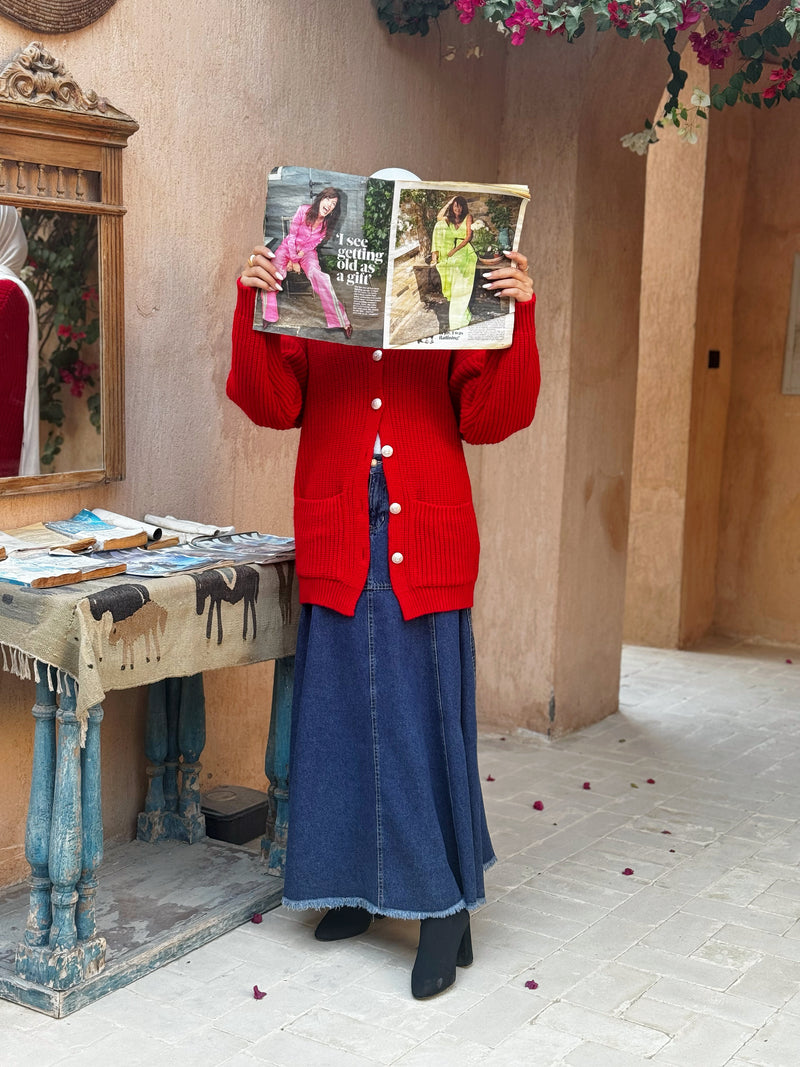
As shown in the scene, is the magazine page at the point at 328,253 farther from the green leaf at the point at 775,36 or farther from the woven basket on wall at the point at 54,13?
the green leaf at the point at 775,36

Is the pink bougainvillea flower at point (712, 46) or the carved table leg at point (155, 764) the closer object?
the carved table leg at point (155, 764)

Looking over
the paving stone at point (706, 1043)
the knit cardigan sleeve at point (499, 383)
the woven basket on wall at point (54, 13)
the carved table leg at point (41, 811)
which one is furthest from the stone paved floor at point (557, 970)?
the woven basket on wall at point (54, 13)

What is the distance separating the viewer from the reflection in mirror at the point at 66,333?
131 inches

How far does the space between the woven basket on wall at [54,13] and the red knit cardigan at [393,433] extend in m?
0.98

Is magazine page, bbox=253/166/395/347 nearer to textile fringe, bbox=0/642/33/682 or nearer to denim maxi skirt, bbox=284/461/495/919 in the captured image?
denim maxi skirt, bbox=284/461/495/919

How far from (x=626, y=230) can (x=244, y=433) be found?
7.41 feet

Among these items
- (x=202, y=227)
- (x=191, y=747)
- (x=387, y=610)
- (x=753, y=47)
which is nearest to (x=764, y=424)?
(x=753, y=47)

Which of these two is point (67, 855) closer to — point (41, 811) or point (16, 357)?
point (41, 811)

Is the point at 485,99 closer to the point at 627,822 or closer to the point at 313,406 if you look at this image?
the point at 313,406

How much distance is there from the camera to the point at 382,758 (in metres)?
3.09

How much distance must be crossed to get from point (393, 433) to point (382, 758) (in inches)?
30.9

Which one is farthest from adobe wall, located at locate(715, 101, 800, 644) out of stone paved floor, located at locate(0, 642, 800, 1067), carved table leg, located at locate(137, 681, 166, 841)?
carved table leg, located at locate(137, 681, 166, 841)

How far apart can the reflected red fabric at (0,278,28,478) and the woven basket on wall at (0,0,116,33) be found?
2.21 feet

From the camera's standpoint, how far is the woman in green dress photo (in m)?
2.87
